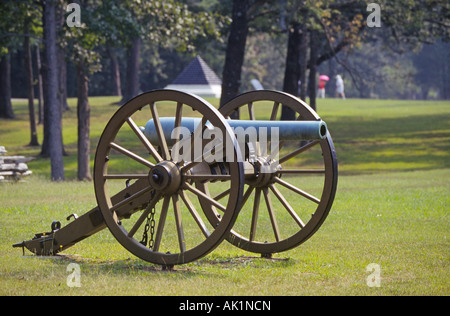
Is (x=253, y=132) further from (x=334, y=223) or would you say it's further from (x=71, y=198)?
(x=71, y=198)

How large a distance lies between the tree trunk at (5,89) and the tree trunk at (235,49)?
60.0 ft

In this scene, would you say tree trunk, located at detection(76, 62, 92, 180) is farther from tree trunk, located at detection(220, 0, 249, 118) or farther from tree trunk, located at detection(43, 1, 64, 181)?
tree trunk, located at detection(220, 0, 249, 118)

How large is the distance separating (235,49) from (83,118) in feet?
17.8

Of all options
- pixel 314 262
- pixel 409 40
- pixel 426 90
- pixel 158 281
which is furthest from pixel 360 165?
pixel 426 90

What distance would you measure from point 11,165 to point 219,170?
12.6 metres

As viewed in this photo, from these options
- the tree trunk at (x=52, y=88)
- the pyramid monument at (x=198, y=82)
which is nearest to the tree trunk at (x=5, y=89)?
the pyramid monument at (x=198, y=82)

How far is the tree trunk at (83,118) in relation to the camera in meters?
22.2

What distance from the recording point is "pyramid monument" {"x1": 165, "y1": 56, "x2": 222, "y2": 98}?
50.9 meters

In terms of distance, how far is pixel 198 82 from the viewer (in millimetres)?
51312

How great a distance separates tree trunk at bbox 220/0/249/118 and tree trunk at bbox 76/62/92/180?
14.3ft

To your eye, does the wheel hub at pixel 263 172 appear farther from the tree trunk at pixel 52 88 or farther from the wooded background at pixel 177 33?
the tree trunk at pixel 52 88

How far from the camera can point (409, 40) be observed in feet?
108
